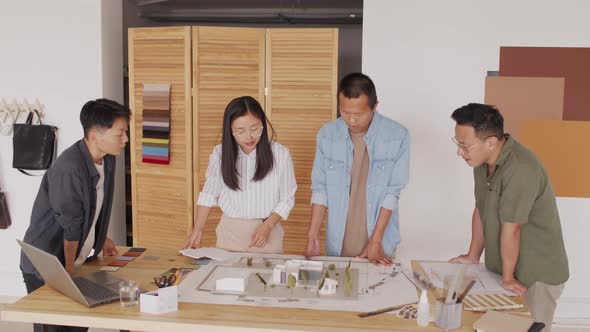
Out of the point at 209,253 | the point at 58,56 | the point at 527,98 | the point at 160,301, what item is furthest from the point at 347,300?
the point at 58,56

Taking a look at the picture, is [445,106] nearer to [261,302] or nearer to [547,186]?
[547,186]

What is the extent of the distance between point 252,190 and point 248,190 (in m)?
0.02

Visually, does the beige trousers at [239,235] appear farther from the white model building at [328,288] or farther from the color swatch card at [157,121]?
the color swatch card at [157,121]

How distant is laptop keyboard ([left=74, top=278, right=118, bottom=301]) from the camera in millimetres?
2068

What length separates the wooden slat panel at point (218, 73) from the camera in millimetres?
4152

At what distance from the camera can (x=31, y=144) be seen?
4.12 meters

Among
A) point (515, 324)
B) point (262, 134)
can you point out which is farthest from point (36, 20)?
point (515, 324)

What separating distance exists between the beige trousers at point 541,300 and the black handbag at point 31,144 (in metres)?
3.29

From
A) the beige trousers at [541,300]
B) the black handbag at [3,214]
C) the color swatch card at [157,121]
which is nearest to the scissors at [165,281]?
the beige trousers at [541,300]

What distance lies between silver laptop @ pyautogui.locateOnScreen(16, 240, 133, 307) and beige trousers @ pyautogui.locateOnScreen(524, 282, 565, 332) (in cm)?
154

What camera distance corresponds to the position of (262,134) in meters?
2.72

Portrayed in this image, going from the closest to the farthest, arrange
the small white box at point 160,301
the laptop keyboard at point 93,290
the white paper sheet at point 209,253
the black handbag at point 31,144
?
the small white box at point 160,301 < the laptop keyboard at point 93,290 < the white paper sheet at point 209,253 < the black handbag at point 31,144

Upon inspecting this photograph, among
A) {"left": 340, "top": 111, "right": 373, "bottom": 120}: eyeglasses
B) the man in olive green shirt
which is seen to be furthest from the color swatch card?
the man in olive green shirt

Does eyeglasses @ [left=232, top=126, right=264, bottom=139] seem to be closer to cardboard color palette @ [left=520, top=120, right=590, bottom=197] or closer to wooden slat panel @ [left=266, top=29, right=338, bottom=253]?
wooden slat panel @ [left=266, top=29, right=338, bottom=253]
